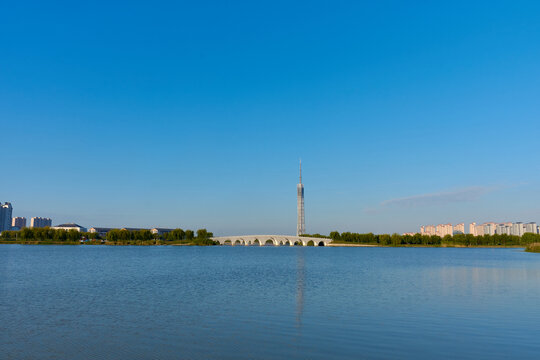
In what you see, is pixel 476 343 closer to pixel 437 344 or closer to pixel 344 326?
pixel 437 344

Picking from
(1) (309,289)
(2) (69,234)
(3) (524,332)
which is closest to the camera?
(3) (524,332)

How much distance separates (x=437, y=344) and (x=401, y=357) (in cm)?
303

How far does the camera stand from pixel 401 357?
584 inches

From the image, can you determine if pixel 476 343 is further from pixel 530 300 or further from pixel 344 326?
pixel 530 300

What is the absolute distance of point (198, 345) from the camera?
1630cm

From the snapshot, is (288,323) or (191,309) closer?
(288,323)

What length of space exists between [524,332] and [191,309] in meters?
18.2

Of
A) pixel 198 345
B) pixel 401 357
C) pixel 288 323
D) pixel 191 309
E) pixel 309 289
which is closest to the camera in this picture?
pixel 401 357

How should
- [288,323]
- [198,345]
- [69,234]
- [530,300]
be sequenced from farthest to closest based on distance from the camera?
[69,234] → [530,300] → [288,323] → [198,345]

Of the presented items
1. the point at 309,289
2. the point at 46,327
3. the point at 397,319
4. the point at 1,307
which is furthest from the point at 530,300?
the point at 1,307

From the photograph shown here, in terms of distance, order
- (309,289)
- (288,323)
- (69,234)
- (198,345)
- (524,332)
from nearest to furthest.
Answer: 1. (198,345)
2. (524,332)
3. (288,323)
4. (309,289)
5. (69,234)

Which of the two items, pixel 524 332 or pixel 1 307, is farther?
pixel 1 307

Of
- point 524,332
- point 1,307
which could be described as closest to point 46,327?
point 1,307

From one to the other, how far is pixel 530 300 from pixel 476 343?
15961 mm
